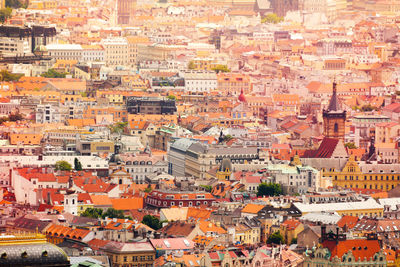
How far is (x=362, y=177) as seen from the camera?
113 metres

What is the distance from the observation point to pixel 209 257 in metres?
74.3

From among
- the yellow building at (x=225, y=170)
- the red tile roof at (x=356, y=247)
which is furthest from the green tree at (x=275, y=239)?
the yellow building at (x=225, y=170)

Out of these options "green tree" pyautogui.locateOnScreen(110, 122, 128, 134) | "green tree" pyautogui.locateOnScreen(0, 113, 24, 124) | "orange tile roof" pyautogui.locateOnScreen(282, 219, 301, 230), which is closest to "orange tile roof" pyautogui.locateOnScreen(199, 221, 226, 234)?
"orange tile roof" pyautogui.locateOnScreen(282, 219, 301, 230)

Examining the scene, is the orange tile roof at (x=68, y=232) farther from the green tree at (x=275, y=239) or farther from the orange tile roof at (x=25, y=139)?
the orange tile roof at (x=25, y=139)

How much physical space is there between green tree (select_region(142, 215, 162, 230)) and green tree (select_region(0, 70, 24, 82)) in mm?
70311

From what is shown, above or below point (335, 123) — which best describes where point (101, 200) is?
below

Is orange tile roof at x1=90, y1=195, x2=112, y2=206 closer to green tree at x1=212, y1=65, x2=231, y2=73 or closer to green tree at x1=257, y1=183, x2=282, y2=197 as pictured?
green tree at x1=257, y1=183, x2=282, y2=197

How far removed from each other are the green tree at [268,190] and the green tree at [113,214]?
12182mm

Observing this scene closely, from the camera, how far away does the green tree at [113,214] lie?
89.2 meters

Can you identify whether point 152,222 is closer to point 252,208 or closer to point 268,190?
point 252,208

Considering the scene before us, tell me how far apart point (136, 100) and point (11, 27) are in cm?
3931

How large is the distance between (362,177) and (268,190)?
1331 centimetres

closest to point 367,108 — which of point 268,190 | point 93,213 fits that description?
point 268,190

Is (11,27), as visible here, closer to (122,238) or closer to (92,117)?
(92,117)
